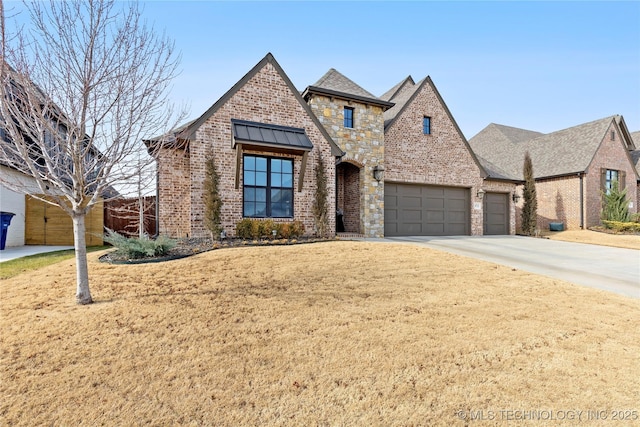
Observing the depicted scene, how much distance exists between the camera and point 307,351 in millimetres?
3105

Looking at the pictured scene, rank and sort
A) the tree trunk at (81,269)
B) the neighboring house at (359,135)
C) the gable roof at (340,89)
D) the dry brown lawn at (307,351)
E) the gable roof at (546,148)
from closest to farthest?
the dry brown lawn at (307,351), the tree trunk at (81,269), the gable roof at (340,89), the neighboring house at (359,135), the gable roof at (546,148)

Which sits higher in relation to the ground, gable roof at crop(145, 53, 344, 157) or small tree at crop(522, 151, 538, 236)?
gable roof at crop(145, 53, 344, 157)

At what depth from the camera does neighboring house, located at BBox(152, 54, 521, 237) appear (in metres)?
9.70

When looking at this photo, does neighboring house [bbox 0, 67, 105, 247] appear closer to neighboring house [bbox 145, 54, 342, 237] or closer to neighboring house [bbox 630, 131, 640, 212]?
neighboring house [bbox 145, 54, 342, 237]

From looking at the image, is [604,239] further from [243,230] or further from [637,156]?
[243,230]

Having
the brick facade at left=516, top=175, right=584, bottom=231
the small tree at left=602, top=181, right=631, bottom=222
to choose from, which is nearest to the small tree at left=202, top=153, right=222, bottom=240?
the brick facade at left=516, top=175, right=584, bottom=231

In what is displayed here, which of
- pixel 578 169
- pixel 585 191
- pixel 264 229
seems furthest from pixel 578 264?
pixel 578 169

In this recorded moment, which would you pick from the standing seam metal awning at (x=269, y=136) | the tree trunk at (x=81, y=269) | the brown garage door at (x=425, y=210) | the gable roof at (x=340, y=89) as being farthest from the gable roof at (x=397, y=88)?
the tree trunk at (x=81, y=269)

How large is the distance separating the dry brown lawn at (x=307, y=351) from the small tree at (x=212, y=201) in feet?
11.7

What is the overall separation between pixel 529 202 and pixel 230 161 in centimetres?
1657

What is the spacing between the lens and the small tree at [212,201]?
904cm

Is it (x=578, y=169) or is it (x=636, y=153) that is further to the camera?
(x=636, y=153)

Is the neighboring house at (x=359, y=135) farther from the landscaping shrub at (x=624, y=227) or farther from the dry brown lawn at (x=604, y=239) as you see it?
the landscaping shrub at (x=624, y=227)

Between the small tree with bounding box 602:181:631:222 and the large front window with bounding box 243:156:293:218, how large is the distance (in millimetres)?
20215
